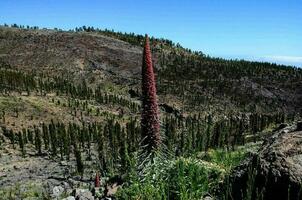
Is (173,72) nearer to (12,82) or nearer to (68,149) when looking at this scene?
(12,82)

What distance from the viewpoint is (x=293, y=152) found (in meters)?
9.34

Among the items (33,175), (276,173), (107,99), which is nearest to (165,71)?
(107,99)

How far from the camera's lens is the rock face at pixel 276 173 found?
29.0ft

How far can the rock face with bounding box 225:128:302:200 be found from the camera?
8.83 meters

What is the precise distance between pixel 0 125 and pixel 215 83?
58.2m

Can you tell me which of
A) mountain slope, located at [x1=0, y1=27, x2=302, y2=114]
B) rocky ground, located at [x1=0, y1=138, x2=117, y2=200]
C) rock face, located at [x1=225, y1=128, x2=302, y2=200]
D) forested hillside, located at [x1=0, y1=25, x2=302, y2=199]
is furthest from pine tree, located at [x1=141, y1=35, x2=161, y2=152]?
mountain slope, located at [x1=0, y1=27, x2=302, y2=114]

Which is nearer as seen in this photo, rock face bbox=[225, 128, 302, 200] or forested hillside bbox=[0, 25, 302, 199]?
rock face bbox=[225, 128, 302, 200]

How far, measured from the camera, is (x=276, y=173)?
900 cm

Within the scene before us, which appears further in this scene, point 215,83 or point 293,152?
point 215,83

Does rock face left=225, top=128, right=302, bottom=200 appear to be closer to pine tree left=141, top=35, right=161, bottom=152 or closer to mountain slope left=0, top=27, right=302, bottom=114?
pine tree left=141, top=35, right=161, bottom=152

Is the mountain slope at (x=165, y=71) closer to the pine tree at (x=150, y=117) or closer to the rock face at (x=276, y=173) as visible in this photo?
the pine tree at (x=150, y=117)

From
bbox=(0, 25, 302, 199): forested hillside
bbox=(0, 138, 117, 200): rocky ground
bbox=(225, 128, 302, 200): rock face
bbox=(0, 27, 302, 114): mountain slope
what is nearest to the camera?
bbox=(225, 128, 302, 200): rock face

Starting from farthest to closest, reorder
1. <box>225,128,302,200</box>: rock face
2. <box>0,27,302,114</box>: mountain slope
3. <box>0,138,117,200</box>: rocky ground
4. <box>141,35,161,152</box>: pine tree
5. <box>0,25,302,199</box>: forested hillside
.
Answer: <box>0,27,302,114</box>: mountain slope < <box>0,25,302,199</box>: forested hillside < <box>0,138,117,200</box>: rocky ground < <box>141,35,161,152</box>: pine tree < <box>225,128,302,200</box>: rock face

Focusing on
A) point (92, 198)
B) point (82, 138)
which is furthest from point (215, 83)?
point (92, 198)
